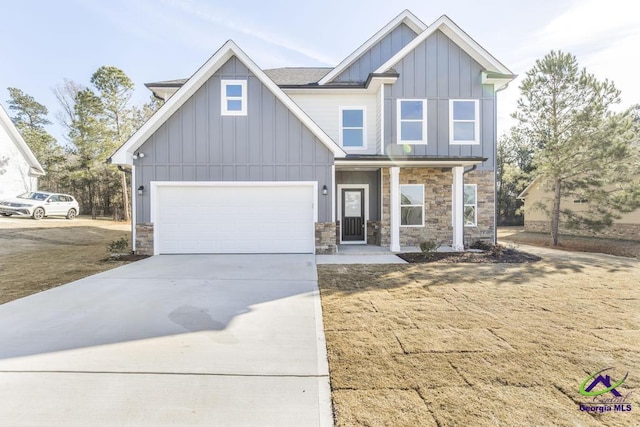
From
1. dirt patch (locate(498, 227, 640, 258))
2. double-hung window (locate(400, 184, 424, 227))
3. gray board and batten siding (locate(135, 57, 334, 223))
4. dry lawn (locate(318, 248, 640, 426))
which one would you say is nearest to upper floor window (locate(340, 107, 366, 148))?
gray board and batten siding (locate(135, 57, 334, 223))

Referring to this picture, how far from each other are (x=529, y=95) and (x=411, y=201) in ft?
25.2

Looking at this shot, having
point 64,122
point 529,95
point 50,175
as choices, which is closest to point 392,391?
point 529,95

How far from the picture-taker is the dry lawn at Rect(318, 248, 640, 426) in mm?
2402

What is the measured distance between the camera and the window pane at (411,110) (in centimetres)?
1123

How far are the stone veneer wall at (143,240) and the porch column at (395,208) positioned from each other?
785 cm

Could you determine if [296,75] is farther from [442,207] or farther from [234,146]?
[442,207]

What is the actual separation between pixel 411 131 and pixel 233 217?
7.07m

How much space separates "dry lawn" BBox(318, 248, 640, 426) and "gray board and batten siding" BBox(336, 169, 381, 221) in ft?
19.3

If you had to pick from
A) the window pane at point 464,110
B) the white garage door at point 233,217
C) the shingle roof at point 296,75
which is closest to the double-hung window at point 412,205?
the window pane at point 464,110

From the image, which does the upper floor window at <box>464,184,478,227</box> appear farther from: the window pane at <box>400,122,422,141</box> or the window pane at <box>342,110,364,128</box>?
the window pane at <box>342,110,364,128</box>

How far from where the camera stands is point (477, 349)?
11.2 feet

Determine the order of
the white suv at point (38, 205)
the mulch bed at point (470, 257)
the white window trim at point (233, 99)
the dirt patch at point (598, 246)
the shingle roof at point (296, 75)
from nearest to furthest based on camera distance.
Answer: the mulch bed at point (470, 257) < the white window trim at point (233, 99) < the dirt patch at point (598, 246) < the shingle roof at point (296, 75) < the white suv at point (38, 205)

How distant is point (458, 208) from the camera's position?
10594 millimetres

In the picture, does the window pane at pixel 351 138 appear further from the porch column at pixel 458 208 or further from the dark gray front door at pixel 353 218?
the porch column at pixel 458 208
